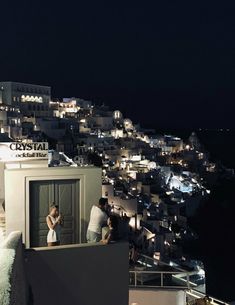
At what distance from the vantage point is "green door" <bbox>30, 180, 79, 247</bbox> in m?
6.20

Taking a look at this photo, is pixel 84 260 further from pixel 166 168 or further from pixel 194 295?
pixel 166 168

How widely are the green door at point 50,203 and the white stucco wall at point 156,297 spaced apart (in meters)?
2.49

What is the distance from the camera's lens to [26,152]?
8234 mm

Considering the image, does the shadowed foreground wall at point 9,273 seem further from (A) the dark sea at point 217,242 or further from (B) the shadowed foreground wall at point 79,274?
(A) the dark sea at point 217,242

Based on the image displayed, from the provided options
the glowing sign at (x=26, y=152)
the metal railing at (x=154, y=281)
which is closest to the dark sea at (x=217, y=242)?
the metal railing at (x=154, y=281)

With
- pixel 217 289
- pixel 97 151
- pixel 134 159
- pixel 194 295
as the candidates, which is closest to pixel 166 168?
pixel 134 159

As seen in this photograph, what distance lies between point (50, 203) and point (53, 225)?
624mm

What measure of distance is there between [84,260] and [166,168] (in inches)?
2189

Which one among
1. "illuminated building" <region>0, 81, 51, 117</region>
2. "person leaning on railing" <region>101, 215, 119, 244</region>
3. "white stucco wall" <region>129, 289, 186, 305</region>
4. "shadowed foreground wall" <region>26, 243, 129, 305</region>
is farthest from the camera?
"illuminated building" <region>0, 81, 51, 117</region>

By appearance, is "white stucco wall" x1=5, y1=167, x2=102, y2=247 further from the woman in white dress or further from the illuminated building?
the illuminated building

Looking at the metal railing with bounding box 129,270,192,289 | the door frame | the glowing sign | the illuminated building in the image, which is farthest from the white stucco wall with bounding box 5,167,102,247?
the illuminated building

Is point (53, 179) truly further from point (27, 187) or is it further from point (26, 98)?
point (26, 98)

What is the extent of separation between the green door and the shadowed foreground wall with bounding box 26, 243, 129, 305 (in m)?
1.05

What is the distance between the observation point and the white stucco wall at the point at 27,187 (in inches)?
236
